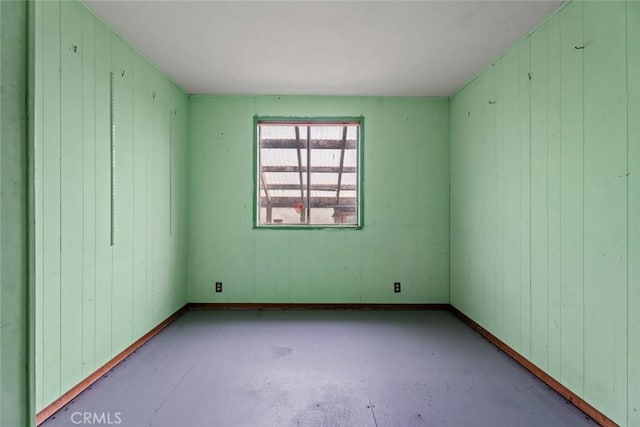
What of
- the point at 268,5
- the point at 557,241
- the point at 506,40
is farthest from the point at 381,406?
the point at 506,40

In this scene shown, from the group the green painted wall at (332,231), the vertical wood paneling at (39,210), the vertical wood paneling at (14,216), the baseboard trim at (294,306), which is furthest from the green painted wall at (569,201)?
the vertical wood paneling at (39,210)

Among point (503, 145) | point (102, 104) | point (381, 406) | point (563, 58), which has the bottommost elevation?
point (381, 406)

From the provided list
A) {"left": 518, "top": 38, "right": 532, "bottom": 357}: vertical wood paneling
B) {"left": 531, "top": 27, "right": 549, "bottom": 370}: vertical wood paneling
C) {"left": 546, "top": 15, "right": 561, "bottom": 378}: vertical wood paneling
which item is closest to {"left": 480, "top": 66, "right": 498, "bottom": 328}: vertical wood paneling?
{"left": 518, "top": 38, "right": 532, "bottom": 357}: vertical wood paneling

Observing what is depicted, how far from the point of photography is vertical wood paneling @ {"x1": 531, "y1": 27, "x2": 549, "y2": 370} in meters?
2.16

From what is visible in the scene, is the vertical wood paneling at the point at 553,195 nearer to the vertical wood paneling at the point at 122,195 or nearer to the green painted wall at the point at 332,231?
the green painted wall at the point at 332,231

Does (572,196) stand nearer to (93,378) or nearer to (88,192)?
(88,192)

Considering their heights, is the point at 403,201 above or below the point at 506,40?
below

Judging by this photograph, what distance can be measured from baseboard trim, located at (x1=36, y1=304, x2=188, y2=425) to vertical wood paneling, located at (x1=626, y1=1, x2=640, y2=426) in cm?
307

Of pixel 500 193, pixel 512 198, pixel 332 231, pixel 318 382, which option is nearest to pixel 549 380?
pixel 512 198

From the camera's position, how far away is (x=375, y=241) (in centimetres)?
370

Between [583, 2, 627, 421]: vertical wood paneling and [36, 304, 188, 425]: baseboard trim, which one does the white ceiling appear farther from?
[36, 304, 188, 425]: baseboard trim

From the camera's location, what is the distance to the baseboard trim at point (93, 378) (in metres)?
1.74

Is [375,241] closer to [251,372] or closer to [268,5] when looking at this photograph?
[251,372]

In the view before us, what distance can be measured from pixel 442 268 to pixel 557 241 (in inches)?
67.9
